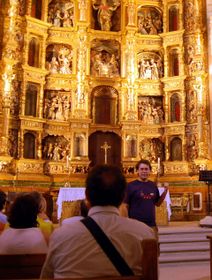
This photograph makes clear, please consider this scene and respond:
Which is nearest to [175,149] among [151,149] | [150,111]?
[151,149]

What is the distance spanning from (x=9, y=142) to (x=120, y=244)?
13.9m

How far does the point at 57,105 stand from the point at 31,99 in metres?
1.15

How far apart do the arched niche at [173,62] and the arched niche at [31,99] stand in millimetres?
6024

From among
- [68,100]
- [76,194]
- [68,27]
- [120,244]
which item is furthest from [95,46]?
[120,244]

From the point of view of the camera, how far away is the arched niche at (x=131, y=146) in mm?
16438

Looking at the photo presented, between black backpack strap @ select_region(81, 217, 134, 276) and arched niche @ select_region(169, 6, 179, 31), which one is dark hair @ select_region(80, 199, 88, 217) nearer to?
black backpack strap @ select_region(81, 217, 134, 276)

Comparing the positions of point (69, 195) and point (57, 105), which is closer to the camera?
point (69, 195)

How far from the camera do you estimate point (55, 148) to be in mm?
16625

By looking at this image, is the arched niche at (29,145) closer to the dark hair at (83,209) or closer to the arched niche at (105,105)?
the arched niche at (105,105)

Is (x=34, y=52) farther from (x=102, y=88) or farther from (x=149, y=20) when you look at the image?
(x=149, y=20)

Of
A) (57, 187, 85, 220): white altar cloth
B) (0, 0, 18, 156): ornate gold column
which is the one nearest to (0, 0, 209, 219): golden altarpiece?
(0, 0, 18, 156): ornate gold column

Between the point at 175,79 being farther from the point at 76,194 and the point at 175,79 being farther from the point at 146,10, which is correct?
the point at 76,194

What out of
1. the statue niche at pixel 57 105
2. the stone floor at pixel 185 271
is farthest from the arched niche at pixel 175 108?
the stone floor at pixel 185 271

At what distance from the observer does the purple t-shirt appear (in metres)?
5.40
